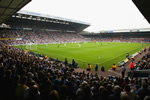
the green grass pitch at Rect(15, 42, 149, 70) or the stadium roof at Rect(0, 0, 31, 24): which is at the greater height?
the stadium roof at Rect(0, 0, 31, 24)

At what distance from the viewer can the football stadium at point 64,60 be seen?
3.88 meters

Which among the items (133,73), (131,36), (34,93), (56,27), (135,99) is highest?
(56,27)

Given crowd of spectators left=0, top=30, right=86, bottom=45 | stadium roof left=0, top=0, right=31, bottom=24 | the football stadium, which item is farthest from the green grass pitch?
crowd of spectators left=0, top=30, right=86, bottom=45

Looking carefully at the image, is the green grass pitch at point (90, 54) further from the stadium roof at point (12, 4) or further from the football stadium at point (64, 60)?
the stadium roof at point (12, 4)

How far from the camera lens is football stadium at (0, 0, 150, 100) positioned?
3.88 meters

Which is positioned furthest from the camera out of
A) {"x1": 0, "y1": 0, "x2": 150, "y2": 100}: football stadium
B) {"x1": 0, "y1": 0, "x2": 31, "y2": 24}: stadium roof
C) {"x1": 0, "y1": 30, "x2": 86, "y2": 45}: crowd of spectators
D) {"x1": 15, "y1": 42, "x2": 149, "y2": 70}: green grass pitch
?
{"x1": 0, "y1": 30, "x2": 86, "y2": 45}: crowd of spectators

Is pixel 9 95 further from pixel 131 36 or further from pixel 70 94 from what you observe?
pixel 131 36

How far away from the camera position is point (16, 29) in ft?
203

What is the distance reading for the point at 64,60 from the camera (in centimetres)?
2145

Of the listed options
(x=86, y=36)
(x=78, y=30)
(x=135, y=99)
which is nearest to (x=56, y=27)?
(x=78, y=30)

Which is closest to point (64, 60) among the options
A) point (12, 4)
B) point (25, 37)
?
point (12, 4)

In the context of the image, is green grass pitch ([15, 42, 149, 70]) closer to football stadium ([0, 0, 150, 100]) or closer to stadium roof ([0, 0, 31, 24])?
football stadium ([0, 0, 150, 100])

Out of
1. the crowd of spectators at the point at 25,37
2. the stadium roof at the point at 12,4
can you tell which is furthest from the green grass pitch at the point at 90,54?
the crowd of spectators at the point at 25,37

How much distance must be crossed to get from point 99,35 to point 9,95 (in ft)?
351
